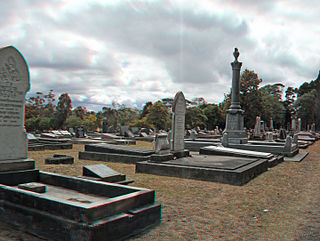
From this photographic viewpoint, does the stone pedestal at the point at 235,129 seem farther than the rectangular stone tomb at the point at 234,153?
Yes

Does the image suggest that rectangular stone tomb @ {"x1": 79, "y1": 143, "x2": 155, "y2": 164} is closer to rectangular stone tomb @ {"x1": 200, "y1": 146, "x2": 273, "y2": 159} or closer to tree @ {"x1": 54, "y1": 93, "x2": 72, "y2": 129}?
rectangular stone tomb @ {"x1": 200, "y1": 146, "x2": 273, "y2": 159}

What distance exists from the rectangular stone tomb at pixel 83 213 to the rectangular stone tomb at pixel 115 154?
5.87m

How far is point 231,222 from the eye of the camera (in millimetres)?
4281

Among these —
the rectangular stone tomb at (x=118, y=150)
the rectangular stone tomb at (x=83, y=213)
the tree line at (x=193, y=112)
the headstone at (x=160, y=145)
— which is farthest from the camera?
the tree line at (x=193, y=112)

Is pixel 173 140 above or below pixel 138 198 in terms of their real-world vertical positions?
above

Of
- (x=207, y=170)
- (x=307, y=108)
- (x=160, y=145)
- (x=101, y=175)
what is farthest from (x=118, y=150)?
(x=307, y=108)

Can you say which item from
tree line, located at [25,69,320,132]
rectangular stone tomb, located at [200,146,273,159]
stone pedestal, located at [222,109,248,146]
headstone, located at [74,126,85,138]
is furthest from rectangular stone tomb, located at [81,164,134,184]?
tree line, located at [25,69,320,132]

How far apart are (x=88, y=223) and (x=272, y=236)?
8.65ft

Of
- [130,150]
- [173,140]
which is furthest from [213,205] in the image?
[130,150]

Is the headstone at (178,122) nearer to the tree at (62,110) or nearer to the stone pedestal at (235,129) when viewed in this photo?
the stone pedestal at (235,129)

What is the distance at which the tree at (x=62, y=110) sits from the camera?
4831cm

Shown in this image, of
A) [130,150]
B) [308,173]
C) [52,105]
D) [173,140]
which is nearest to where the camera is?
[308,173]

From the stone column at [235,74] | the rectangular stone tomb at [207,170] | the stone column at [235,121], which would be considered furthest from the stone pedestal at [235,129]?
the rectangular stone tomb at [207,170]

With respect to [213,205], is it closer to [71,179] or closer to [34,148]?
[71,179]
